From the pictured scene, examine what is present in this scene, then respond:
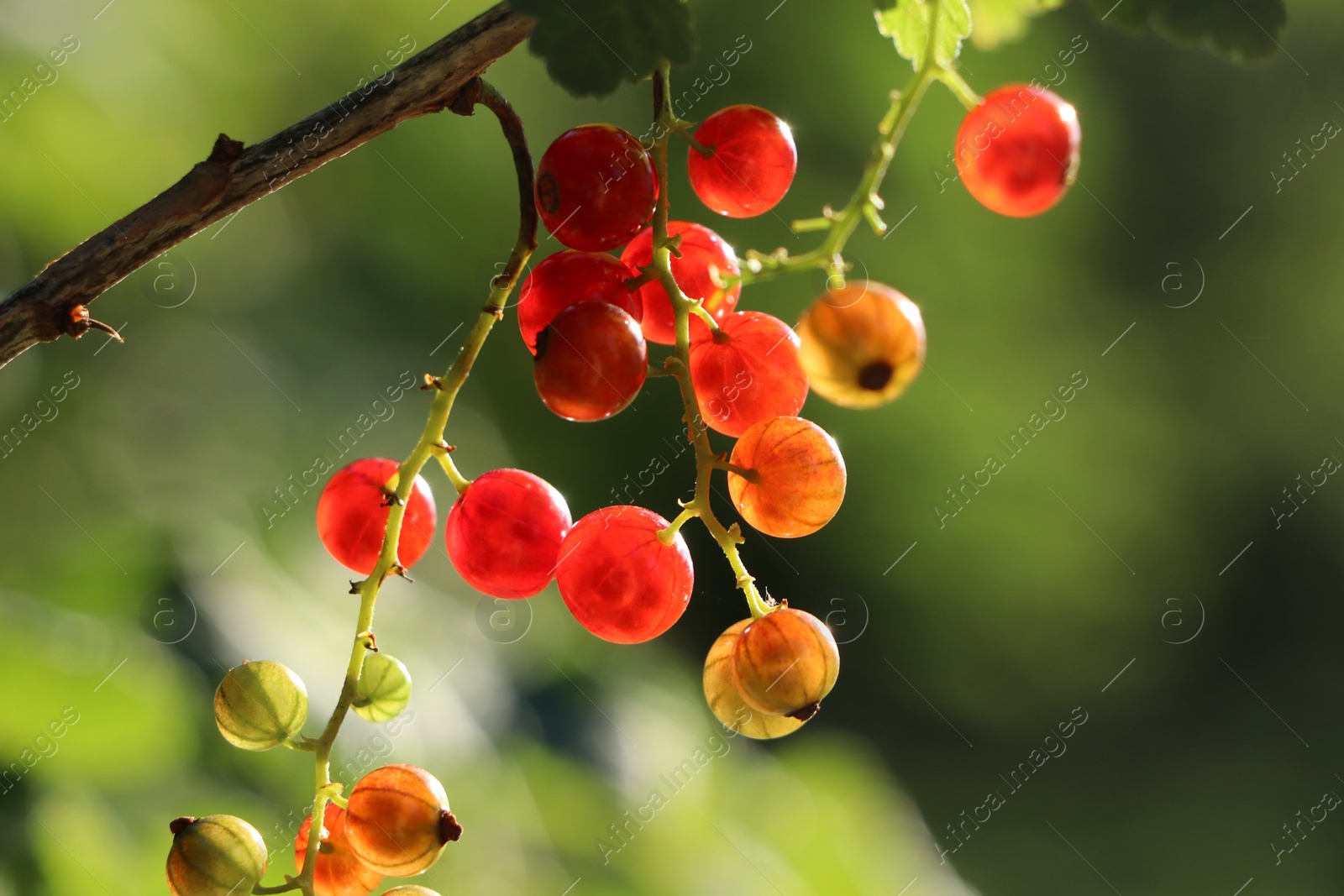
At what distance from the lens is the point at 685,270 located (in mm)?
423

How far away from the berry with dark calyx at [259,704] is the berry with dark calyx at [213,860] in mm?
38

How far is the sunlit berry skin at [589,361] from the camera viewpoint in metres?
0.33

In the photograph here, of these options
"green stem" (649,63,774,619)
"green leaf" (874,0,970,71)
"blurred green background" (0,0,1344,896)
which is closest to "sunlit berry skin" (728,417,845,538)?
"green stem" (649,63,774,619)

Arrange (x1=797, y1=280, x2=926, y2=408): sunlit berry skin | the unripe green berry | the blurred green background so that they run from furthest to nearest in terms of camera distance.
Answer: the blurred green background → the unripe green berry → (x1=797, y1=280, x2=926, y2=408): sunlit berry skin

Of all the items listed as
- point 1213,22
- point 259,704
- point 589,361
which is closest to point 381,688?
point 259,704

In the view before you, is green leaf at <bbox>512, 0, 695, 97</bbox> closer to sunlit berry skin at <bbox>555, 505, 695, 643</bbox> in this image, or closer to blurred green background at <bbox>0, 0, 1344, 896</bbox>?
sunlit berry skin at <bbox>555, 505, 695, 643</bbox>

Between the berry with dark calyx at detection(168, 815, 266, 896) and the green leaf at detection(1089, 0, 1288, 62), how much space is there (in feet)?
1.35

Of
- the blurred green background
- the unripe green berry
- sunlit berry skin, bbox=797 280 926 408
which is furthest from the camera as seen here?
the blurred green background

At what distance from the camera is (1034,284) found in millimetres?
2141

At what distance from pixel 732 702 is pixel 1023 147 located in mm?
222

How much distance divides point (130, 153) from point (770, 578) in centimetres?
145

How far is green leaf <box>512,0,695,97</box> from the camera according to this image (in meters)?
0.32

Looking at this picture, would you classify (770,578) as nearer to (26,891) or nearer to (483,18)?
(26,891)

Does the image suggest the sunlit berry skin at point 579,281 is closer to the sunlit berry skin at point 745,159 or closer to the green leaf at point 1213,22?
the sunlit berry skin at point 745,159
